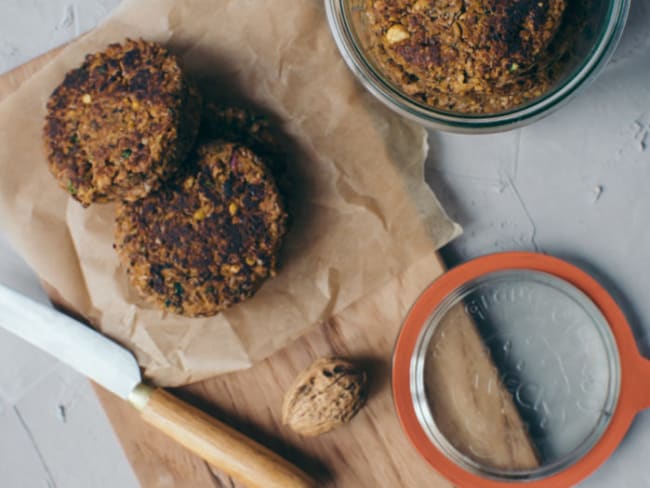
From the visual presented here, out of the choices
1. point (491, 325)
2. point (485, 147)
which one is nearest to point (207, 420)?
point (491, 325)

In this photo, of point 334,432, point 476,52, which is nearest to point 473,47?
point 476,52

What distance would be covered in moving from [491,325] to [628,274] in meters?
0.23

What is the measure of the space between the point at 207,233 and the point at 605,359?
2.13ft

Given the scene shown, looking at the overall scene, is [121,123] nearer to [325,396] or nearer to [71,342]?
[71,342]

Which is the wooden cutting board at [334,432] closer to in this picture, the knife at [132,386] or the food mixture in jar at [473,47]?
the knife at [132,386]

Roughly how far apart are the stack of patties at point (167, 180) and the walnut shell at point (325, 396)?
17 centimetres

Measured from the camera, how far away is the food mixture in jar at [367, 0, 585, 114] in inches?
30.7

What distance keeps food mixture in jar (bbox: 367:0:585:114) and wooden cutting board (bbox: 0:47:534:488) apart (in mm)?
313

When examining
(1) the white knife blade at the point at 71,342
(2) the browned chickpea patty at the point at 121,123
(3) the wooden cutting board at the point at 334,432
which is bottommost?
(3) the wooden cutting board at the point at 334,432

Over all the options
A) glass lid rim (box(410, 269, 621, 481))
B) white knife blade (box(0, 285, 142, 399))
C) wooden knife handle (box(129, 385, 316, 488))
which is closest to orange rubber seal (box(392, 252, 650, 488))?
glass lid rim (box(410, 269, 621, 481))

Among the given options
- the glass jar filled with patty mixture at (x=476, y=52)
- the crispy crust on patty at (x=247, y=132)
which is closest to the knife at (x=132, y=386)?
the crispy crust on patty at (x=247, y=132)

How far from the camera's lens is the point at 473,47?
79 cm

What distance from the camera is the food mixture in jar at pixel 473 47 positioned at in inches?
30.7

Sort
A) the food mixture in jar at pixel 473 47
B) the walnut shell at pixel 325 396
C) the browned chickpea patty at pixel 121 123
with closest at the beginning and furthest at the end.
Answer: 1. the food mixture in jar at pixel 473 47
2. the browned chickpea patty at pixel 121 123
3. the walnut shell at pixel 325 396
